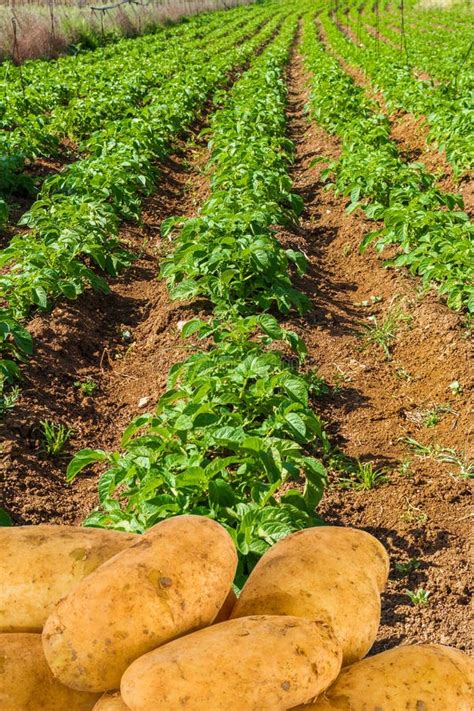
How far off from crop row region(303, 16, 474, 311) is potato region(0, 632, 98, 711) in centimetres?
414

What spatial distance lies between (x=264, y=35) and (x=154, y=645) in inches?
1182

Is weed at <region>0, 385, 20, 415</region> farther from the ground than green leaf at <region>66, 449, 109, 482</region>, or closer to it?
closer to it

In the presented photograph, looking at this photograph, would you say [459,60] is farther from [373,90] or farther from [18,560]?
[18,560]

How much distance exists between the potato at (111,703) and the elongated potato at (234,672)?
4 centimetres

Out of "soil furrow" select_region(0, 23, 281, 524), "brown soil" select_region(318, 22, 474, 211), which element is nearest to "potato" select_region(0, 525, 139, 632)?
"soil furrow" select_region(0, 23, 281, 524)

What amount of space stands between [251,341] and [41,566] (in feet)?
9.87

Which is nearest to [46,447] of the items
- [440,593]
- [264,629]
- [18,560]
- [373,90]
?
[440,593]

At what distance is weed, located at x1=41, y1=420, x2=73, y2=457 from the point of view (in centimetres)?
380

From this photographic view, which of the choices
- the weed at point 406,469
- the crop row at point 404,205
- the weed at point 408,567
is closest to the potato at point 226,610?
the weed at point 408,567

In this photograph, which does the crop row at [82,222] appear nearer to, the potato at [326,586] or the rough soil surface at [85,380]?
the rough soil surface at [85,380]

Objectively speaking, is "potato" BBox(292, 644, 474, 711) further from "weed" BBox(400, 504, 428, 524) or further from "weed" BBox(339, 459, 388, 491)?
"weed" BBox(339, 459, 388, 491)

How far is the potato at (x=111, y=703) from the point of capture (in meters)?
1.07

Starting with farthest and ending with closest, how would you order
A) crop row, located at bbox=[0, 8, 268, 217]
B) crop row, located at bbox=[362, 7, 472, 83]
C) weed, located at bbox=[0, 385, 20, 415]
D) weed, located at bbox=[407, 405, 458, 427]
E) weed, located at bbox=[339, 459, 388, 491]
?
crop row, located at bbox=[362, 7, 472, 83] → crop row, located at bbox=[0, 8, 268, 217] → weed, located at bbox=[407, 405, 458, 427] → weed, located at bbox=[0, 385, 20, 415] → weed, located at bbox=[339, 459, 388, 491]

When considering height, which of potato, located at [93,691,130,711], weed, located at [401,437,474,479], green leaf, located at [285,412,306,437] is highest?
potato, located at [93,691,130,711]
